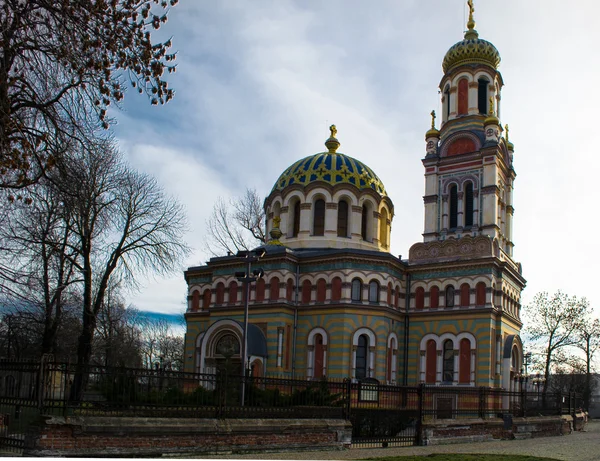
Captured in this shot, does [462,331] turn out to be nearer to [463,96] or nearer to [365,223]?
[365,223]

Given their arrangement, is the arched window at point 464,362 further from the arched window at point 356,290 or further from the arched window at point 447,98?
the arched window at point 447,98

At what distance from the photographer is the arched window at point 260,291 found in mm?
34250

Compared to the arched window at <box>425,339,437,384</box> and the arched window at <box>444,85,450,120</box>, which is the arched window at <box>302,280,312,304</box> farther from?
the arched window at <box>444,85,450,120</box>

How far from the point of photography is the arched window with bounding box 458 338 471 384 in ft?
105

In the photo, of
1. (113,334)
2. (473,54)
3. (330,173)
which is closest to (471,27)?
(473,54)

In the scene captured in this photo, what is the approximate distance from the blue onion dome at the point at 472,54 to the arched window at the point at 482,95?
1092 millimetres

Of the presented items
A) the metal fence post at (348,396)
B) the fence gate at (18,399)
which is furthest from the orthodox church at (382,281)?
the fence gate at (18,399)

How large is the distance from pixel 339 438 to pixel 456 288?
699 inches

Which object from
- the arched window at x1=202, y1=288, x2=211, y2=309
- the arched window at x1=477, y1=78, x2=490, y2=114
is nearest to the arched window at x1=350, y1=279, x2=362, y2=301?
the arched window at x1=202, y1=288, x2=211, y2=309

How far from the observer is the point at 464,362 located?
106ft

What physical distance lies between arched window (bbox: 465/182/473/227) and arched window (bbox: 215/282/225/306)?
13415mm

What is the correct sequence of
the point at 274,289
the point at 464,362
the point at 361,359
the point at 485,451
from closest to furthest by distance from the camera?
the point at 485,451
the point at 464,362
the point at 361,359
the point at 274,289

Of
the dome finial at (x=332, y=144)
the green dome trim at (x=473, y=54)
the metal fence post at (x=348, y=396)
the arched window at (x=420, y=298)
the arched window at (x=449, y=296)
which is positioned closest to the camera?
the metal fence post at (x=348, y=396)

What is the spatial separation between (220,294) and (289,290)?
3849mm
